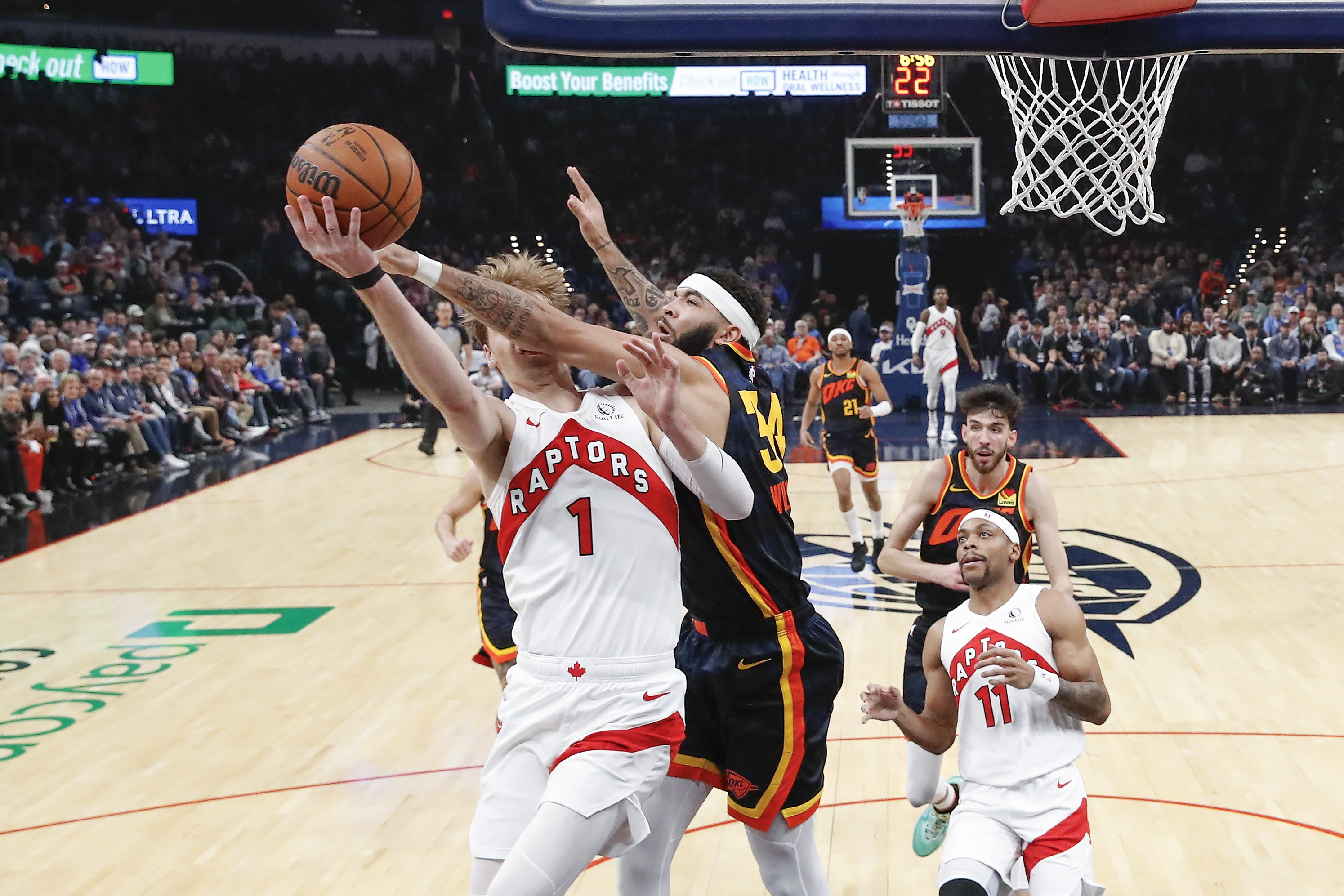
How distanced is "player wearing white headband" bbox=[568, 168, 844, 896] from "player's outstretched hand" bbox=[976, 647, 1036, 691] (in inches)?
16.1

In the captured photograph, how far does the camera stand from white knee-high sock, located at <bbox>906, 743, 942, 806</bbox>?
4738 mm

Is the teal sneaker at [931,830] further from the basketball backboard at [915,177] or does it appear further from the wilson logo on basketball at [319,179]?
the basketball backboard at [915,177]

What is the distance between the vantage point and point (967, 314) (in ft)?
85.7

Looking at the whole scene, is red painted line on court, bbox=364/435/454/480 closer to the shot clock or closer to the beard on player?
the shot clock

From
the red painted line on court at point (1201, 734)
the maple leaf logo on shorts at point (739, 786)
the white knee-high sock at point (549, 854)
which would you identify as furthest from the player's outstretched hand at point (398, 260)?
the red painted line on court at point (1201, 734)

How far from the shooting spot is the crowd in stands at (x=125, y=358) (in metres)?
13.8

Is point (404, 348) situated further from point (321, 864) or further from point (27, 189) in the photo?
point (27, 189)

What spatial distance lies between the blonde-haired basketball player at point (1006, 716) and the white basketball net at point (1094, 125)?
2.49 metres

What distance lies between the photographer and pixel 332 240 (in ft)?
9.14

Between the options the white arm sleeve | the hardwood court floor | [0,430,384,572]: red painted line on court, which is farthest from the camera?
[0,430,384,572]: red painted line on court

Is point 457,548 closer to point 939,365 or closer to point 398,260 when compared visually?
point 398,260

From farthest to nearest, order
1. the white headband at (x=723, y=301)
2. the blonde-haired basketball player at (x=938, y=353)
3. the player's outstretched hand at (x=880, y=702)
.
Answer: the blonde-haired basketball player at (x=938, y=353) < the white headband at (x=723, y=301) < the player's outstretched hand at (x=880, y=702)

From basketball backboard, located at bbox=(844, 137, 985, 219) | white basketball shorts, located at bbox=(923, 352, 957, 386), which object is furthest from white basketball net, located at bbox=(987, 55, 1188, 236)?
basketball backboard, located at bbox=(844, 137, 985, 219)

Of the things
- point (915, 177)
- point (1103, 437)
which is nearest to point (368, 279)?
point (1103, 437)
